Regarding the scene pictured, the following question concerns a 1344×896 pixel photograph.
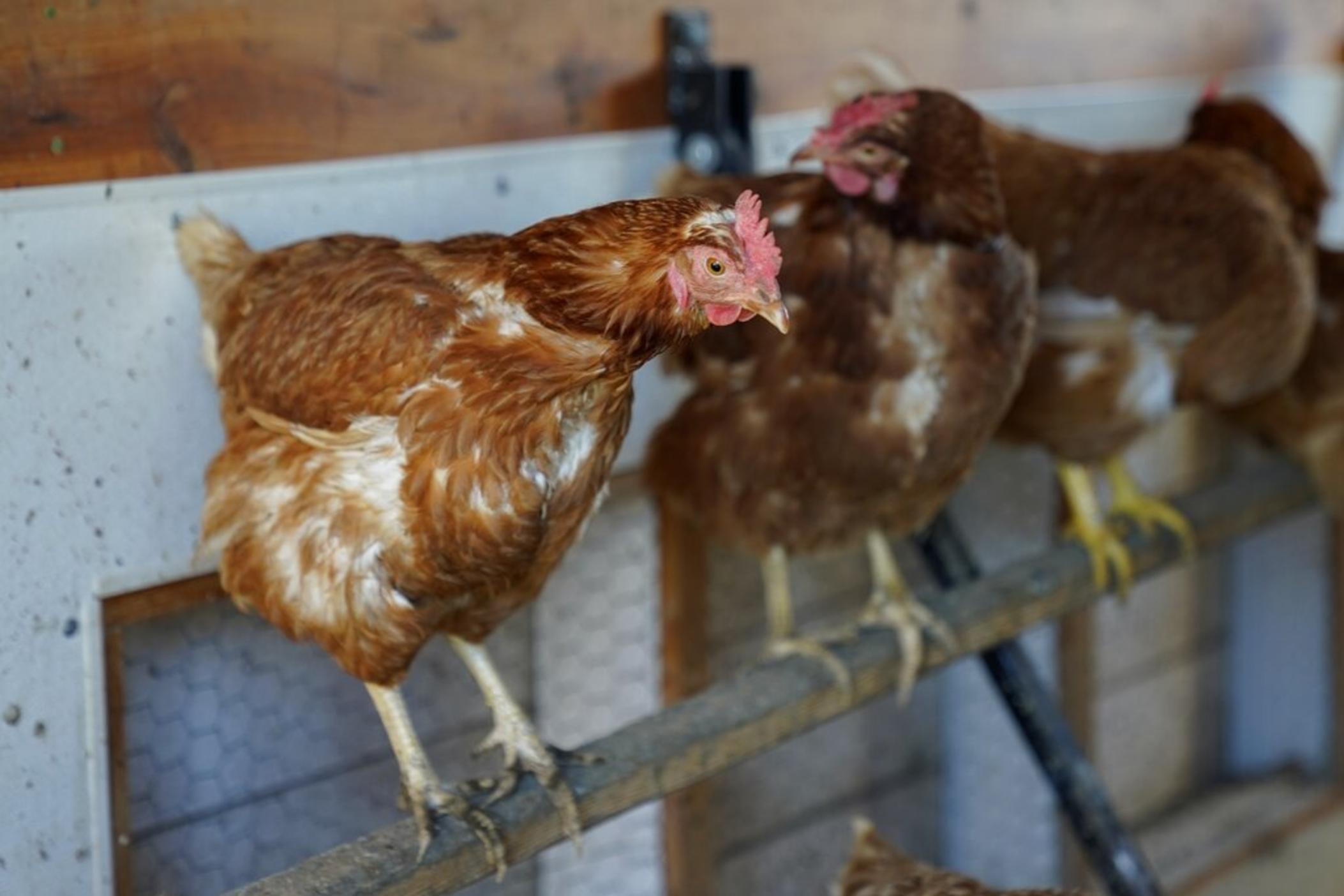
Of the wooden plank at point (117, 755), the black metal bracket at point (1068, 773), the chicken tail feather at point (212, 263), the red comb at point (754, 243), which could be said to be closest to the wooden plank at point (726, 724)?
the black metal bracket at point (1068, 773)

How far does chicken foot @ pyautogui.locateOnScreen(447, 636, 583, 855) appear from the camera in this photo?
1.60 m

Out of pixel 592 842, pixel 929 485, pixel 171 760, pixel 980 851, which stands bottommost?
pixel 980 851

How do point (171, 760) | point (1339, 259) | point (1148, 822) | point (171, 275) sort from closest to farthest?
point (171, 275) < point (171, 760) < point (1339, 259) < point (1148, 822)

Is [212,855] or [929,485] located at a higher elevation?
[929,485]

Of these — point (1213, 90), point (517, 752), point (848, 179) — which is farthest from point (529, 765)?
point (1213, 90)

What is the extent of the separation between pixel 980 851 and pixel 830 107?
1698 millimetres

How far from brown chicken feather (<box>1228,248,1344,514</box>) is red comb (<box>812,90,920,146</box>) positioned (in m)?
1.37

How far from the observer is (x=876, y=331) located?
1850 mm

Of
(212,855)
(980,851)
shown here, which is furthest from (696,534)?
(980,851)

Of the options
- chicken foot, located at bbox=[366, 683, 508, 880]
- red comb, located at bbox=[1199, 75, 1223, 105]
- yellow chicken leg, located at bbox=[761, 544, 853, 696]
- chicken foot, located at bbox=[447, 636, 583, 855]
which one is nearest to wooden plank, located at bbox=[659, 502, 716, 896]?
yellow chicken leg, located at bbox=[761, 544, 853, 696]

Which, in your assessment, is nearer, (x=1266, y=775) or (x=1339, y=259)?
(x=1339, y=259)

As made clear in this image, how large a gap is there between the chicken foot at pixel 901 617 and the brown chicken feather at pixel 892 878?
8.9 inches

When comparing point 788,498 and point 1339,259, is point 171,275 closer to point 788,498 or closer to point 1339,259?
point 788,498

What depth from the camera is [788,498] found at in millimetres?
1980
